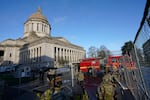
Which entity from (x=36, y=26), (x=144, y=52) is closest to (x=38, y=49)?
(x=36, y=26)

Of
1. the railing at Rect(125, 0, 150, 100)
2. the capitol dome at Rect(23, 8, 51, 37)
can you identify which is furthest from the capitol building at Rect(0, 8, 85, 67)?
the railing at Rect(125, 0, 150, 100)

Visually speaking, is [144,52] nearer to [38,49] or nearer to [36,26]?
[38,49]

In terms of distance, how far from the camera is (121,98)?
23.5ft

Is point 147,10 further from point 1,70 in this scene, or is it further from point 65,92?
point 1,70

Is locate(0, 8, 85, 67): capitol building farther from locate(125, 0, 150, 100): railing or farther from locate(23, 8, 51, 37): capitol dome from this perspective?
locate(125, 0, 150, 100): railing

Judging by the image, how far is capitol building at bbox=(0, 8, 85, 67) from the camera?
4306 cm

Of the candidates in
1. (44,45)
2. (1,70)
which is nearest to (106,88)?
(1,70)

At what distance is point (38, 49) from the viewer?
45.9 m

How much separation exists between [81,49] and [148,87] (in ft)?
193

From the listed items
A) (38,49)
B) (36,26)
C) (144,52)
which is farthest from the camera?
(36,26)

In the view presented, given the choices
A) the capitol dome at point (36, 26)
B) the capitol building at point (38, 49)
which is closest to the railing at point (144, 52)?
the capitol building at point (38, 49)

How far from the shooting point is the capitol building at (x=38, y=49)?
141 ft

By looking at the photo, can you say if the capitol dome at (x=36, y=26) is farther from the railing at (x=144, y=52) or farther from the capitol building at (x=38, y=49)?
the railing at (x=144, y=52)

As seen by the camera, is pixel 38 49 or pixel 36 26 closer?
pixel 38 49
